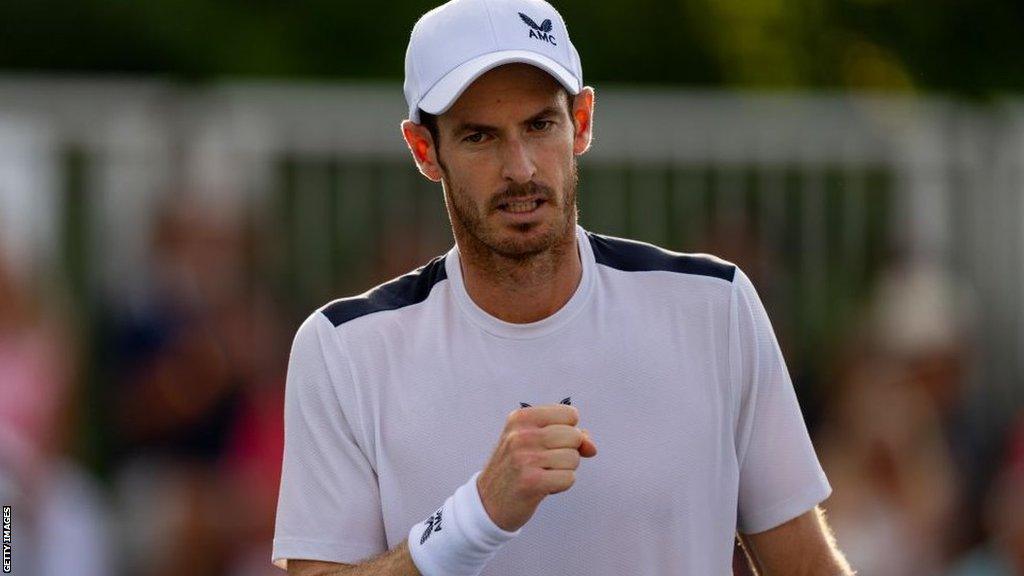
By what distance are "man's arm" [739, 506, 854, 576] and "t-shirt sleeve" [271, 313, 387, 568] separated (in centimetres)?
83

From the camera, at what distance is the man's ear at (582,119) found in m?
4.18

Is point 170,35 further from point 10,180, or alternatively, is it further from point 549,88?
point 549,88

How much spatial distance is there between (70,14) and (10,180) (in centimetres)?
200

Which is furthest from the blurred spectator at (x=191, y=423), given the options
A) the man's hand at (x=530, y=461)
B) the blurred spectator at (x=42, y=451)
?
the man's hand at (x=530, y=461)

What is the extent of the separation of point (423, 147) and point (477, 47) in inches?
12.7

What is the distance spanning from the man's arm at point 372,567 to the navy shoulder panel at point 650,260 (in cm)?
80

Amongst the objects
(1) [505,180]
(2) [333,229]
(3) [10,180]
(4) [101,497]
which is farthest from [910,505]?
(1) [505,180]

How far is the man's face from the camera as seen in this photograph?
13.1 feet

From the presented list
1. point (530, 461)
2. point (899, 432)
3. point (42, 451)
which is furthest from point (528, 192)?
point (899, 432)

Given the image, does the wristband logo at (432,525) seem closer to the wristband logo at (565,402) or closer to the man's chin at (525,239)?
the wristband logo at (565,402)

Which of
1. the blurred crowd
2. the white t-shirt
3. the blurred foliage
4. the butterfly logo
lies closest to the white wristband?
the white t-shirt

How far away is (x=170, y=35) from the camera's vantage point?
31.8 ft

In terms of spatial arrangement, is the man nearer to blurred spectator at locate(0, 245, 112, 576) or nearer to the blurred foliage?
blurred spectator at locate(0, 245, 112, 576)

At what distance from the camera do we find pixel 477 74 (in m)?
4.00
